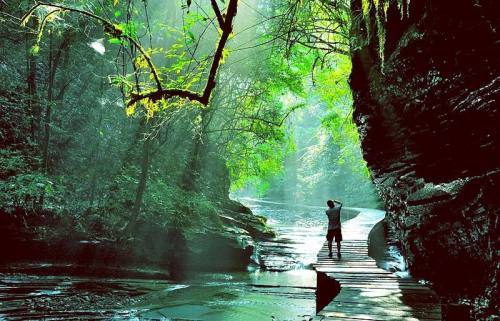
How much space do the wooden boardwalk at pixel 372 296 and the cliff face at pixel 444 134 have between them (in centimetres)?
92

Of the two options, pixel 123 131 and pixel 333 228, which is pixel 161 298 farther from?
pixel 123 131

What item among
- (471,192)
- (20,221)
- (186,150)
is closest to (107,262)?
(20,221)

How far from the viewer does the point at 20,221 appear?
11.4 metres

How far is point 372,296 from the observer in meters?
5.90

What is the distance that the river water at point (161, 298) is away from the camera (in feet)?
27.0

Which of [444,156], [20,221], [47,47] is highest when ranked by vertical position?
[47,47]

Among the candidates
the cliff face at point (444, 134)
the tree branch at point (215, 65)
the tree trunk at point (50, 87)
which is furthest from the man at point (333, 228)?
the tree trunk at point (50, 87)

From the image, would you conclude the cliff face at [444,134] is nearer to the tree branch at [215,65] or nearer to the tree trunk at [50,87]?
the tree branch at [215,65]

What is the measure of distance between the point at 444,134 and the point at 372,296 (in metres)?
3.28

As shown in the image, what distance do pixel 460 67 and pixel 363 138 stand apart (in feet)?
12.5

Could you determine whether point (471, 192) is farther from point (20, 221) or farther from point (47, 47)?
point (47, 47)

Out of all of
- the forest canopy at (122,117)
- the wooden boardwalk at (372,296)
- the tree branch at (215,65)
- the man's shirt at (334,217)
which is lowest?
the wooden boardwalk at (372,296)

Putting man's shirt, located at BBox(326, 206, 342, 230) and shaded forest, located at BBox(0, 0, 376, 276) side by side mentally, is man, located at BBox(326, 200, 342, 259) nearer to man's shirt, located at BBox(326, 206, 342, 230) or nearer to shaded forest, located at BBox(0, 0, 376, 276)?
man's shirt, located at BBox(326, 206, 342, 230)

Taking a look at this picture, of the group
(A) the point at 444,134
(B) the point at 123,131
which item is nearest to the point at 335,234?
(A) the point at 444,134
